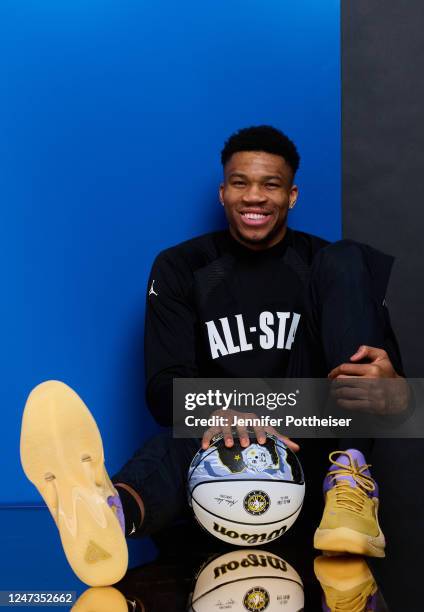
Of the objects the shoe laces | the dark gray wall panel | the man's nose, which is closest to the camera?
the shoe laces

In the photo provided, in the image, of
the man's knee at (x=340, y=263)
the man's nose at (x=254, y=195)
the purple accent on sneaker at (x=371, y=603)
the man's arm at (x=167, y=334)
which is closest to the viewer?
the purple accent on sneaker at (x=371, y=603)

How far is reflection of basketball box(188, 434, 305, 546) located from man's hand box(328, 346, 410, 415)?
0.57 feet

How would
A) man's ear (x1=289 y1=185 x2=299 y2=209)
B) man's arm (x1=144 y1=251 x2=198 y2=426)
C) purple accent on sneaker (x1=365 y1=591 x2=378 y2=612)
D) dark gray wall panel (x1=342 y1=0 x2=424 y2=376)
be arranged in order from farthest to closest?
dark gray wall panel (x1=342 y1=0 x2=424 y2=376)
man's ear (x1=289 y1=185 x2=299 y2=209)
man's arm (x1=144 y1=251 x2=198 y2=426)
purple accent on sneaker (x1=365 y1=591 x2=378 y2=612)

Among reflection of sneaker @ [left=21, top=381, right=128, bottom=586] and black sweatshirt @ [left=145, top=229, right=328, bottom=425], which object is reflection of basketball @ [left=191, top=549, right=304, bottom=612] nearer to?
reflection of sneaker @ [left=21, top=381, right=128, bottom=586]

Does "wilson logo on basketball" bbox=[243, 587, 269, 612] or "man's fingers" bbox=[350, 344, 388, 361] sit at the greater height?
"man's fingers" bbox=[350, 344, 388, 361]

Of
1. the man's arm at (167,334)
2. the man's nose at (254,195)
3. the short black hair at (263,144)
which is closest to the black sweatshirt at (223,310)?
the man's arm at (167,334)

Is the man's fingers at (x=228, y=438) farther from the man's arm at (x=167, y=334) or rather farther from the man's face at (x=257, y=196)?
the man's face at (x=257, y=196)

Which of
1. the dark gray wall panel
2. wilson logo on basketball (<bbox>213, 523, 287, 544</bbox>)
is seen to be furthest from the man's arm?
the dark gray wall panel

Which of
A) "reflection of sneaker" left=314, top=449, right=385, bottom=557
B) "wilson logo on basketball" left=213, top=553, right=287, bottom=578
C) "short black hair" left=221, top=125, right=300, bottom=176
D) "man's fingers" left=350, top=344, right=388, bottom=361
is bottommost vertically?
"wilson logo on basketball" left=213, top=553, right=287, bottom=578

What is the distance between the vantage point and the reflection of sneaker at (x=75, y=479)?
133cm

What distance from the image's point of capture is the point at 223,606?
4.29 ft

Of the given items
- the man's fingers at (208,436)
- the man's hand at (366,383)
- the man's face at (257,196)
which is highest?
the man's face at (257,196)

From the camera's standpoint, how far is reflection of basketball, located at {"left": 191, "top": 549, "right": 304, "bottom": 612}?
1313 mm

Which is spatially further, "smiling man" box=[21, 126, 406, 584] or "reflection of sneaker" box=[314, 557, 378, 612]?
"smiling man" box=[21, 126, 406, 584]
